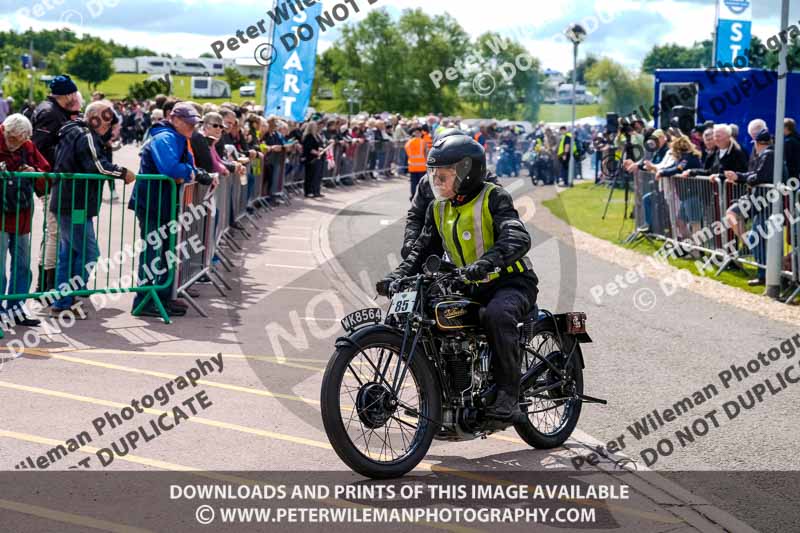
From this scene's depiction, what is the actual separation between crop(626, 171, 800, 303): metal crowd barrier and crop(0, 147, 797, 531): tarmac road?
1.30 meters

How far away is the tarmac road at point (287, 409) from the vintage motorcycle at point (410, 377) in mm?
236

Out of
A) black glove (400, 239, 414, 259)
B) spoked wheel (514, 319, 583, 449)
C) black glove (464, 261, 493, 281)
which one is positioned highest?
black glove (400, 239, 414, 259)

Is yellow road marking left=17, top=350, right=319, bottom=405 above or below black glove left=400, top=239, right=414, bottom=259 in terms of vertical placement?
below

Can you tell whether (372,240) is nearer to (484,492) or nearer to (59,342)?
(59,342)

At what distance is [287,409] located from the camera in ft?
23.6

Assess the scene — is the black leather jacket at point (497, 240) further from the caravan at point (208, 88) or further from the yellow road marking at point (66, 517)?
the caravan at point (208, 88)

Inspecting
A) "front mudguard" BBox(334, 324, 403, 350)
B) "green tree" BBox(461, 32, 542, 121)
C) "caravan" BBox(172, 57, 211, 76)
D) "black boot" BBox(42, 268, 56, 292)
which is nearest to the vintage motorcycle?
"front mudguard" BBox(334, 324, 403, 350)

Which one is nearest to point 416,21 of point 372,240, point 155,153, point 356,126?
point 356,126

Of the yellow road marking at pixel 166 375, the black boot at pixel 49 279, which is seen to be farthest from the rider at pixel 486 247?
the black boot at pixel 49 279

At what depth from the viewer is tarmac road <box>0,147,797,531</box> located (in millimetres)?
5312

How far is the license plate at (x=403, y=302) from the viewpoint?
18.7 ft

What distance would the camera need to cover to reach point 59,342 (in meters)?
8.94

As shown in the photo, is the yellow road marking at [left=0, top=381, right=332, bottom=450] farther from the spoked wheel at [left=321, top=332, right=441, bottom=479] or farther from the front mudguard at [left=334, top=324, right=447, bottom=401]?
the front mudguard at [left=334, top=324, right=447, bottom=401]

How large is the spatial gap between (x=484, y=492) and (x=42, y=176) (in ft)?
17.7
